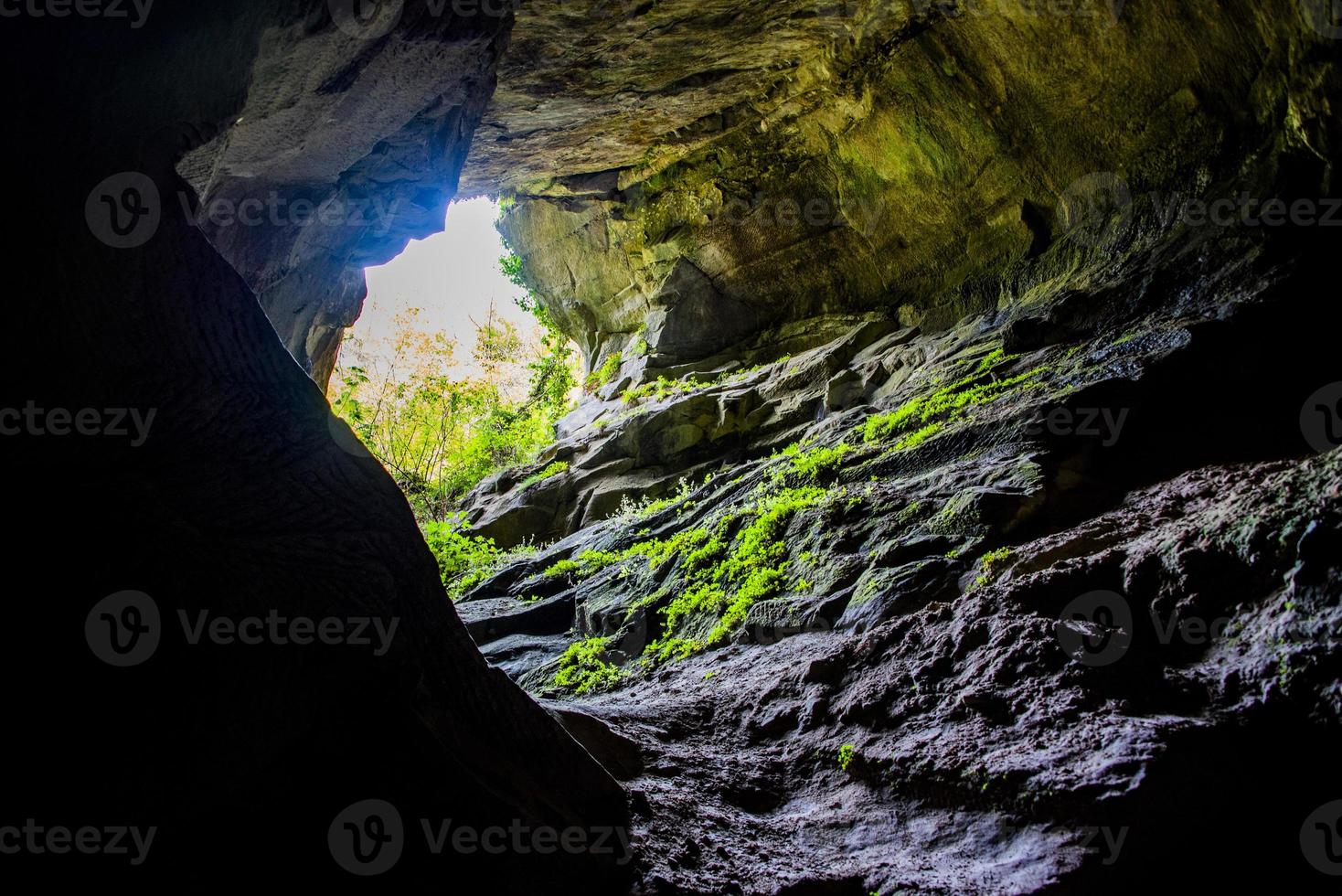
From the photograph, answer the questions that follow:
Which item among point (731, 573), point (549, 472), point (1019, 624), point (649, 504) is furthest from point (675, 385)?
point (1019, 624)

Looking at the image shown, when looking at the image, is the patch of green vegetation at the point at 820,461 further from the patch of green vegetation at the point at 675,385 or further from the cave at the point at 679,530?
the patch of green vegetation at the point at 675,385

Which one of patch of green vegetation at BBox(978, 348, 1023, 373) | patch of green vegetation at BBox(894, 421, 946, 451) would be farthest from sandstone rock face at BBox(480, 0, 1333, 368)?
patch of green vegetation at BBox(894, 421, 946, 451)

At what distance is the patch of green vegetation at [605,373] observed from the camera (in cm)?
1906

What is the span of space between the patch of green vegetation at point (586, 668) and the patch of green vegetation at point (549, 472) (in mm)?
7443

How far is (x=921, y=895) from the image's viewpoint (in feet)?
9.62

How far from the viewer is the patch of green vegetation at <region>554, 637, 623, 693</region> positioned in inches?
294

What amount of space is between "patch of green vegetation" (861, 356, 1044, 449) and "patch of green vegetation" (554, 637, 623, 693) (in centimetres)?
427

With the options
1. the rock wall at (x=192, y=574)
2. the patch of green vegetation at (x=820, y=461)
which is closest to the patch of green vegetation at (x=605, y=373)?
the patch of green vegetation at (x=820, y=461)

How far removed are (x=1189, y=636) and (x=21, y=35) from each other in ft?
18.8

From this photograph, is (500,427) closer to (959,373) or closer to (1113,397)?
(959,373)

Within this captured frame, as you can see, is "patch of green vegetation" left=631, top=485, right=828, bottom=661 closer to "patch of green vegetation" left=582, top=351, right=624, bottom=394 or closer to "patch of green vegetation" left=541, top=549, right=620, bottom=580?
"patch of green vegetation" left=541, top=549, right=620, bottom=580

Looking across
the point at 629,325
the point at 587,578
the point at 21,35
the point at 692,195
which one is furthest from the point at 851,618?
the point at 629,325

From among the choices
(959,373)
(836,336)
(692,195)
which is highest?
(692,195)

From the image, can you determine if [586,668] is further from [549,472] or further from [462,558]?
[549,472]
